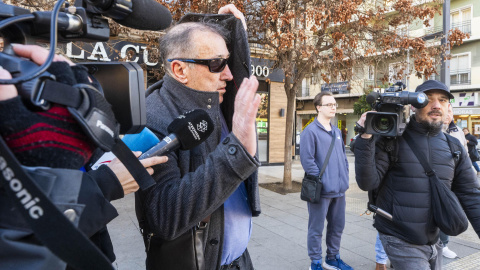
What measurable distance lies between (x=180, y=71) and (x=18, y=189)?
107 centimetres

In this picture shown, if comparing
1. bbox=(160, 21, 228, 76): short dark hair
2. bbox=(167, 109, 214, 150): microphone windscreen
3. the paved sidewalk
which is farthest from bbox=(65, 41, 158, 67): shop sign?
bbox=(167, 109, 214, 150): microphone windscreen

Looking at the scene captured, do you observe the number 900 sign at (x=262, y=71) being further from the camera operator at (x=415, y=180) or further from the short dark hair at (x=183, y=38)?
the short dark hair at (x=183, y=38)

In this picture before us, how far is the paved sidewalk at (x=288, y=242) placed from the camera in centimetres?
424

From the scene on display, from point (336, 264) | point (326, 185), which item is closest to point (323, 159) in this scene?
point (326, 185)

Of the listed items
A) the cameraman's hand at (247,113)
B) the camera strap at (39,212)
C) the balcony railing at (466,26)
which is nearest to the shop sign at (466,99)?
the balcony railing at (466,26)

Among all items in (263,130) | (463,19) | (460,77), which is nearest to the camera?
(263,130)

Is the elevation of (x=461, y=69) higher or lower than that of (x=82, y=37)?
higher

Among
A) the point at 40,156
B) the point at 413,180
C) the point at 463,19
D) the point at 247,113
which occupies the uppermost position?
the point at 463,19

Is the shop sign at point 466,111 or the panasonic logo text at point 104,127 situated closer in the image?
the panasonic logo text at point 104,127

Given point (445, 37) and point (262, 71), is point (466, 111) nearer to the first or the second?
point (262, 71)

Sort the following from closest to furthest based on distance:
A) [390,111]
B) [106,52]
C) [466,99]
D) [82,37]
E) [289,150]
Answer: [82,37]
[390,111]
[289,150]
[106,52]
[466,99]

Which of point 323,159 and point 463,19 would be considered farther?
point 463,19

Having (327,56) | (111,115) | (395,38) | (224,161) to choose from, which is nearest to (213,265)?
(224,161)

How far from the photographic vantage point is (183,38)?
1.61 metres
